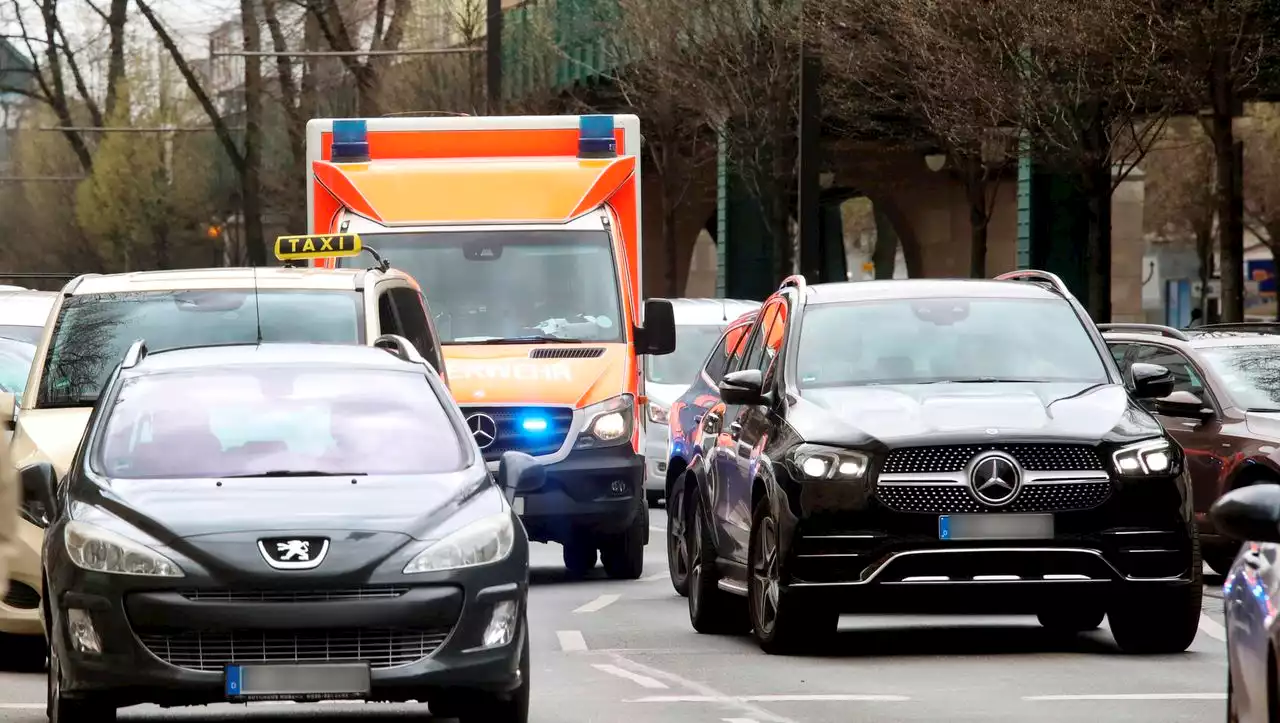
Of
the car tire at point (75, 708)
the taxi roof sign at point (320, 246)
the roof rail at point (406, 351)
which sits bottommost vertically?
the car tire at point (75, 708)

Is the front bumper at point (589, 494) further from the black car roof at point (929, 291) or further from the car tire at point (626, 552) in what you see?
the black car roof at point (929, 291)

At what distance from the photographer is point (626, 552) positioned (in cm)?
1702

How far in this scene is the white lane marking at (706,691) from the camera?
977 cm

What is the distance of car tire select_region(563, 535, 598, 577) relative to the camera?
17500 mm

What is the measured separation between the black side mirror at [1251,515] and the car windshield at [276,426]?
369cm

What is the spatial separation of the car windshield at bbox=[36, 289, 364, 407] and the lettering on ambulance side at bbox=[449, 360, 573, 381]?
10.3 feet

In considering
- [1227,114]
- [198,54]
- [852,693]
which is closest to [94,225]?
[198,54]

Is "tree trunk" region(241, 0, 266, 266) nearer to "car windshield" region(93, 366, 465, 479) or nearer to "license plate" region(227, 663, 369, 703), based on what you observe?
"car windshield" region(93, 366, 465, 479)

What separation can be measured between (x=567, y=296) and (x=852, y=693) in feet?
22.1

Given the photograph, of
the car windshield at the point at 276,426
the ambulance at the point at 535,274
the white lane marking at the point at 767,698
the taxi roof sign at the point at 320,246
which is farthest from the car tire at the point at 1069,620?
the taxi roof sign at the point at 320,246

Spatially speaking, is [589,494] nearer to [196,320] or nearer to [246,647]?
[196,320]

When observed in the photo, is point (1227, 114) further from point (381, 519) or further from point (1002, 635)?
point (381, 519)

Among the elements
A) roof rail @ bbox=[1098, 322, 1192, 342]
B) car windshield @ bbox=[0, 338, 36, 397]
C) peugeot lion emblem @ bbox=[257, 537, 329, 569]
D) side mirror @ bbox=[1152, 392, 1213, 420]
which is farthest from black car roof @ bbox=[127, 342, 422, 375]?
roof rail @ bbox=[1098, 322, 1192, 342]

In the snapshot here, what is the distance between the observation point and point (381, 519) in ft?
28.0
